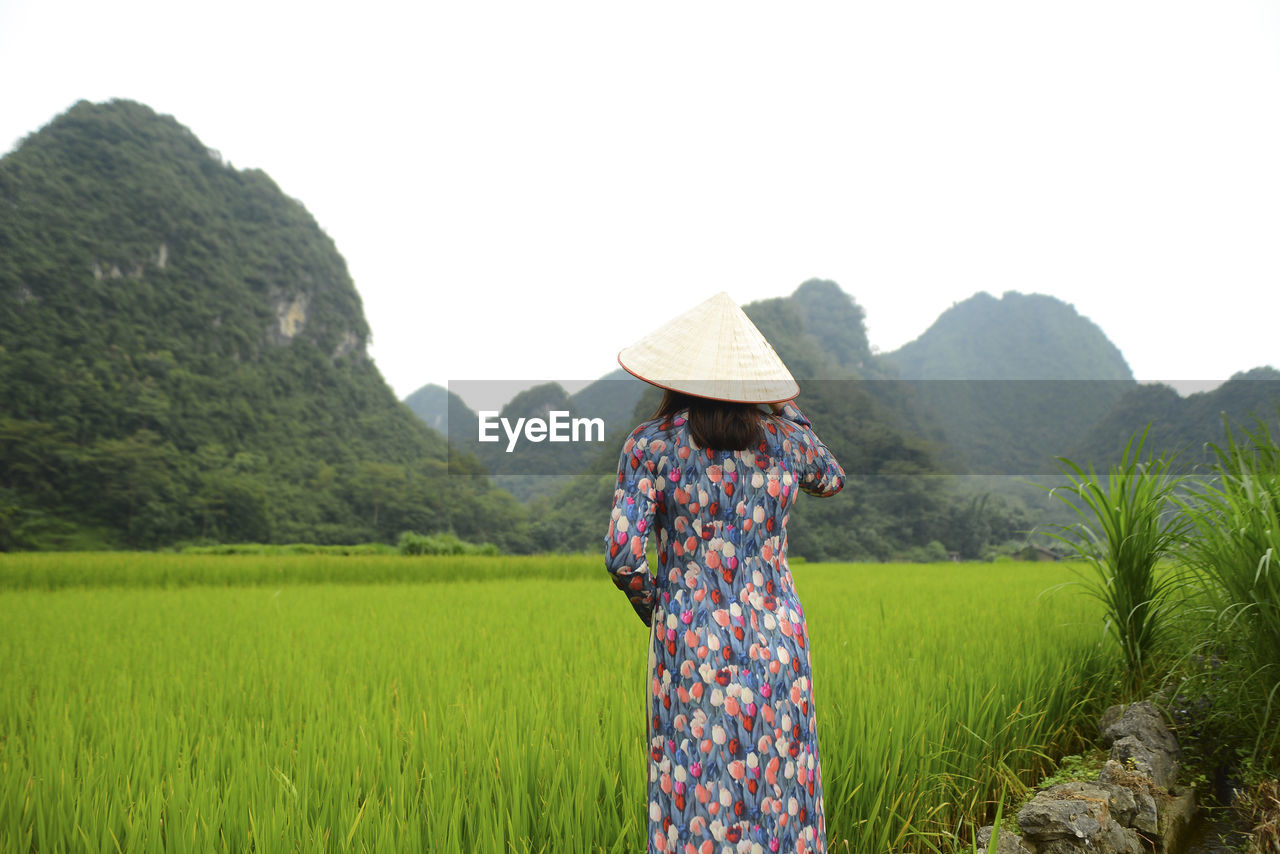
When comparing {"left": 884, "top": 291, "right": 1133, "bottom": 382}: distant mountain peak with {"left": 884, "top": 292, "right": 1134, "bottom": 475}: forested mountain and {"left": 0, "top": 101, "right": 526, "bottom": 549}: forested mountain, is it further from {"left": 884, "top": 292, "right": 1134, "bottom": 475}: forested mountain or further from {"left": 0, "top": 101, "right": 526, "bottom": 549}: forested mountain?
{"left": 0, "top": 101, "right": 526, "bottom": 549}: forested mountain

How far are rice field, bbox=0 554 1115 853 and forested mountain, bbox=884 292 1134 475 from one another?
36.1m

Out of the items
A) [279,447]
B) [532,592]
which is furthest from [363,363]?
[532,592]

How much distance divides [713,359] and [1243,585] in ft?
9.08

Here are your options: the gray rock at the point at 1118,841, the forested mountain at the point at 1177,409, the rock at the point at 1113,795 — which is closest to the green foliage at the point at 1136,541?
the rock at the point at 1113,795

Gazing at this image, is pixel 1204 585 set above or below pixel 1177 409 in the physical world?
below

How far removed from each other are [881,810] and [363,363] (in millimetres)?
56262

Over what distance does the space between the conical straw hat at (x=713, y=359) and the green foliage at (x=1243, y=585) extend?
2.28m

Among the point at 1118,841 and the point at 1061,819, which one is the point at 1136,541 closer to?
the point at 1118,841

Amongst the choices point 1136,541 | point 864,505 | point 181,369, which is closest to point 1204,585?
point 1136,541

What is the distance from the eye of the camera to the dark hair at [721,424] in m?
1.54

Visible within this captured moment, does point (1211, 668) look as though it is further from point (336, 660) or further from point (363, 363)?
point (363, 363)

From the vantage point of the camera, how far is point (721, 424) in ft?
5.04

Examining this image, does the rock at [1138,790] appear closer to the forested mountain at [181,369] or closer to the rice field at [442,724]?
the rice field at [442,724]

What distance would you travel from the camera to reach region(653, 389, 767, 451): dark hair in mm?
1539
